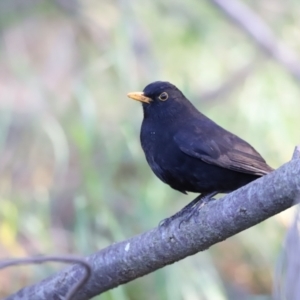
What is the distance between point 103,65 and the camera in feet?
17.3

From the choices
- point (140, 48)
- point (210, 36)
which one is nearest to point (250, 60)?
point (210, 36)

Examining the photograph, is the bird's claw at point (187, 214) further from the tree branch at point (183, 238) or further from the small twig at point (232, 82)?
the small twig at point (232, 82)

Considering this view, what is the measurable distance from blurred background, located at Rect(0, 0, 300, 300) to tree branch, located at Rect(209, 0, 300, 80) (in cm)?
19

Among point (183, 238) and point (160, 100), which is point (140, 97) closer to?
point (160, 100)

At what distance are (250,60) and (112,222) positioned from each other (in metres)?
3.02

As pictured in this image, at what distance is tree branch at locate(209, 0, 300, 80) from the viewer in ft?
19.1

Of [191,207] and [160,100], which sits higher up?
[160,100]

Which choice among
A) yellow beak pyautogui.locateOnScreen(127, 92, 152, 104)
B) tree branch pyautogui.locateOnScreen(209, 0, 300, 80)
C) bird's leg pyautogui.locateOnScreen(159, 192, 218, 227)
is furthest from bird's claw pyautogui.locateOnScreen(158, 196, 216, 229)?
tree branch pyautogui.locateOnScreen(209, 0, 300, 80)

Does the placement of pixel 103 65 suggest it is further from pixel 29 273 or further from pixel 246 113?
pixel 29 273

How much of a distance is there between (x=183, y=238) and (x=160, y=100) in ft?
4.27

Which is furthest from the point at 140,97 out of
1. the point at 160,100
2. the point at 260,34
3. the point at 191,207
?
the point at 260,34

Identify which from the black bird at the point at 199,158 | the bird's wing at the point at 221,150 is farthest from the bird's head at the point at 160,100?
the bird's wing at the point at 221,150

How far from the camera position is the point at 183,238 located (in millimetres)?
2896

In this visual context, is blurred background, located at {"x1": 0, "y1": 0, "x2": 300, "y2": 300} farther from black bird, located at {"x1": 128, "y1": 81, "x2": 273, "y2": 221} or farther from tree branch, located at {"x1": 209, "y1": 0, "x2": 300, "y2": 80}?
black bird, located at {"x1": 128, "y1": 81, "x2": 273, "y2": 221}
